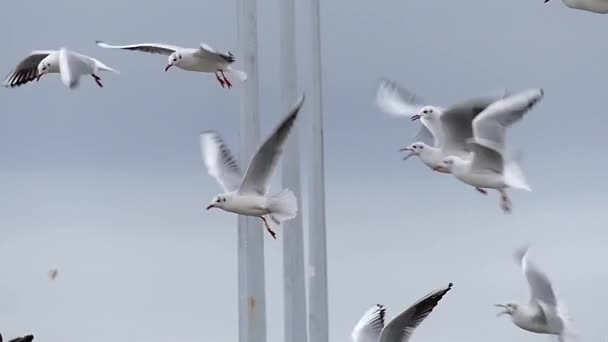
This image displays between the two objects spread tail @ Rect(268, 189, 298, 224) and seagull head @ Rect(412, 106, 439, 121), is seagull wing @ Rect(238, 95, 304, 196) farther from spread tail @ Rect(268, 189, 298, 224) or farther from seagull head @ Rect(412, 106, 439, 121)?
seagull head @ Rect(412, 106, 439, 121)

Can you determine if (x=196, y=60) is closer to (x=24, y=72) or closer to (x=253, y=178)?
(x=253, y=178)

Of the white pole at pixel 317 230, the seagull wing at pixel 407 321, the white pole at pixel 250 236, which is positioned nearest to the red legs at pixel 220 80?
the seagull wing at pixel 407 321

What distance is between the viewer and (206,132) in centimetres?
1714

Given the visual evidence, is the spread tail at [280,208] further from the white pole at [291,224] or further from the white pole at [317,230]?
the white pole at [317,230]

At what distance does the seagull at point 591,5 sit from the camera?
15.2m

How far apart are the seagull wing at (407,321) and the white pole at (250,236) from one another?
525 cm

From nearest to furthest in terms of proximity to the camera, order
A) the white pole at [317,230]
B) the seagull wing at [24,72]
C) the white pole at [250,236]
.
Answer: the seagull wing at [24,72] → the white pole at [250,236] → the white pole at [317,230]

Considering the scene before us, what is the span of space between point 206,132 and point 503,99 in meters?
2.50

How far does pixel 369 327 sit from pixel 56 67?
361 cm

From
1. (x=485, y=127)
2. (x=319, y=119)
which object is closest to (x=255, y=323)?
(x=319, y=119)

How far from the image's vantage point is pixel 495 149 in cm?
1589

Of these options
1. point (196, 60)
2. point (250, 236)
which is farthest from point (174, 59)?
point (250, 236)

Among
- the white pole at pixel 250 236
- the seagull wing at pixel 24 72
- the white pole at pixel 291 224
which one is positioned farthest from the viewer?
the white pole at pixel 291 224

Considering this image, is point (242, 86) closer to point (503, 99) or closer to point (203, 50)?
point (203, 50)
